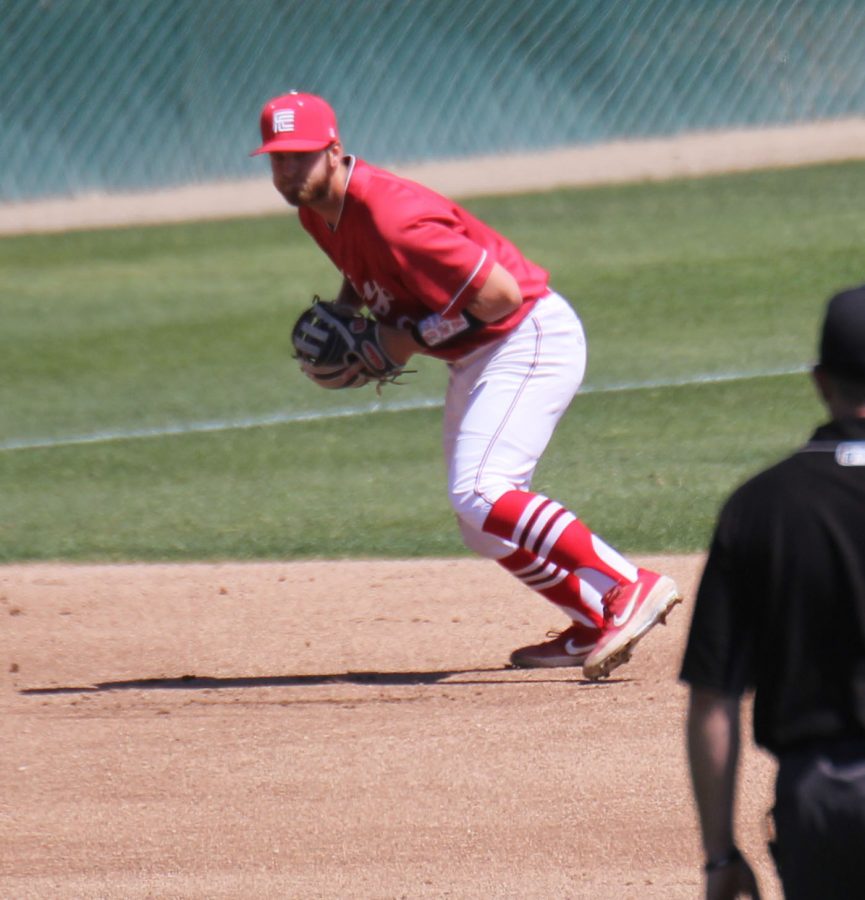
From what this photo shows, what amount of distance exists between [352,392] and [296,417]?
1.12 meters

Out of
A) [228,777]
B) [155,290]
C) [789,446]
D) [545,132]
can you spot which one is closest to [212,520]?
[789,446]

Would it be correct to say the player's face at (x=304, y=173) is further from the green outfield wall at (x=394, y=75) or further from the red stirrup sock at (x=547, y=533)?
the green outfield wall at (x=394, y=75)

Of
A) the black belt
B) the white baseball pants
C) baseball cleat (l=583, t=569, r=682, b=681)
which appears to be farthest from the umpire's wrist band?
the white baseball pants

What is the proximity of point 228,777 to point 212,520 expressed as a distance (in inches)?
150

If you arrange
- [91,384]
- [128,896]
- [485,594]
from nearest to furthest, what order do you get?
[128,896]
[485,594]
[91,384]

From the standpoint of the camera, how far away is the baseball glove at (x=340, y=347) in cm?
564

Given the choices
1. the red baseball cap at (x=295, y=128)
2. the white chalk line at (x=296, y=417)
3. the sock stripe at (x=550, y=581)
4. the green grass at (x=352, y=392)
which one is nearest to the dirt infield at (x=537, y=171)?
the green grass at (x=352, y=392)

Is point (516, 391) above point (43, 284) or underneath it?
above

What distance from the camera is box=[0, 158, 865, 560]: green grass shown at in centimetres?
851

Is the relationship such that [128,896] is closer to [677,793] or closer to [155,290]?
[677,793]

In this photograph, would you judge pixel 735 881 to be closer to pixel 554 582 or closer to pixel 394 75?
pixel 554 582

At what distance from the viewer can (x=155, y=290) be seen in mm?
15836

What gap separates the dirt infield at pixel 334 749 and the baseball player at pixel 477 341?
0.34 metres

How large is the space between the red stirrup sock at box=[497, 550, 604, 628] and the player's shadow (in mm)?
311
